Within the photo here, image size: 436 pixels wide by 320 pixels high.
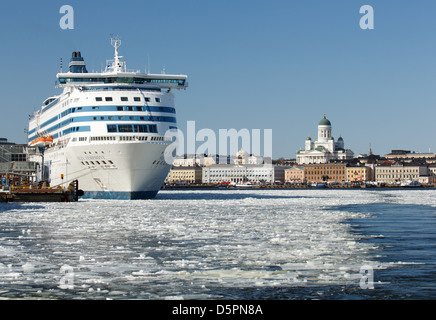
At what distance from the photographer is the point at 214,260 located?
19.8 meters

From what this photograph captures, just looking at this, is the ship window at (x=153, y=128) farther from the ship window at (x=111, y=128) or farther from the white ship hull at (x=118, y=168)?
the ship window at (x=111, y=128)

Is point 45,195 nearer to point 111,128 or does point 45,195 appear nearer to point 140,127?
point 111,128

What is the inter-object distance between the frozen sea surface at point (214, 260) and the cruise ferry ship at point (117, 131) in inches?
865

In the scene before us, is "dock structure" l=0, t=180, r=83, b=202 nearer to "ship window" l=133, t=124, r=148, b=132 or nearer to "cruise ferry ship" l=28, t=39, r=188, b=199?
"cruise ferry ship" l=28, t=39, r=188, b=199

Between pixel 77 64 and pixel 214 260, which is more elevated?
pixel 77 64

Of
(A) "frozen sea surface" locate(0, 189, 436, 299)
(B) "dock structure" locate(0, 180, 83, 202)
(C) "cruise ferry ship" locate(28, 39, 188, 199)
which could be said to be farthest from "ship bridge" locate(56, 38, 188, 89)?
(A) "frozen sea surface" locate(0, 189, 436, 299)

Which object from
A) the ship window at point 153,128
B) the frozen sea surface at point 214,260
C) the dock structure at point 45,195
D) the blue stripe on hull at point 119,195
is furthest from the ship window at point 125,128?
the frozen sea surface at point 214,260

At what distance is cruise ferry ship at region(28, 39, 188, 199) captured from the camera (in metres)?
54.5

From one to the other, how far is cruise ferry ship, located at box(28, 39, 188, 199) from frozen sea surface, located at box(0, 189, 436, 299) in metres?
22.0

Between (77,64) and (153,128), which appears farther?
(77,64)

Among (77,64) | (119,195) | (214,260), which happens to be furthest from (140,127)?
(214,260)

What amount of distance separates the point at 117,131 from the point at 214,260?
36.5m

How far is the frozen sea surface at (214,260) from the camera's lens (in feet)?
50.6
